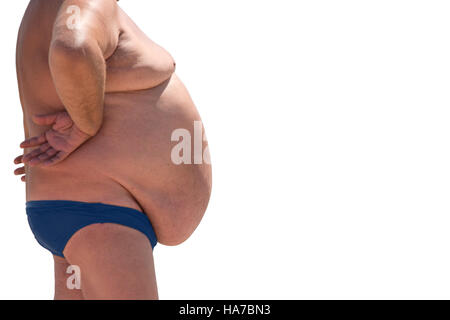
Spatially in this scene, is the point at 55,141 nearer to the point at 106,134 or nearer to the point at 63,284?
the point at 106,134

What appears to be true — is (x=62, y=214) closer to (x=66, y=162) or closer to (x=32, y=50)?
(x=66, y=162)

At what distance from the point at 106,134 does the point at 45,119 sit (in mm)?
229

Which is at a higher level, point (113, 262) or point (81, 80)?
point (81, 80)

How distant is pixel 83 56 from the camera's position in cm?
320

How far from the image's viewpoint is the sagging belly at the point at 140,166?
3389 millimetres

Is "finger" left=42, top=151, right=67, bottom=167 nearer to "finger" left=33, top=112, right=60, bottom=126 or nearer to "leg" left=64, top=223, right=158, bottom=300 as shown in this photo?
"finger" left=33, top=112, right=60, bottom=126

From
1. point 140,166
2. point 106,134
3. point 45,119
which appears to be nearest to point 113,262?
point 140,166

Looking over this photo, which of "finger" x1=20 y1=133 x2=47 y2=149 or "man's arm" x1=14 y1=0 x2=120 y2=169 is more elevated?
"man's arm" x1=14 y1=0 x2=120 y2=169

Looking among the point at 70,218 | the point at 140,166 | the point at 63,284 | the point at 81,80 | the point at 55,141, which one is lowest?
the point at 63,284

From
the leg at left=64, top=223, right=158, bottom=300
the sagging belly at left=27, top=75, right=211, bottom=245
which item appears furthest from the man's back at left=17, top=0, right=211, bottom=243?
the leg at left=64, top=223, right=158, bottom=300

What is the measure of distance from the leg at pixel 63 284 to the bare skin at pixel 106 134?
12.8 inches

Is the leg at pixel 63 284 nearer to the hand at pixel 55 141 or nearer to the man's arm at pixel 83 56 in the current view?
the hand at pixel 55 141

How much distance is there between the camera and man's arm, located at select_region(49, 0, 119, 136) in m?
3.20
